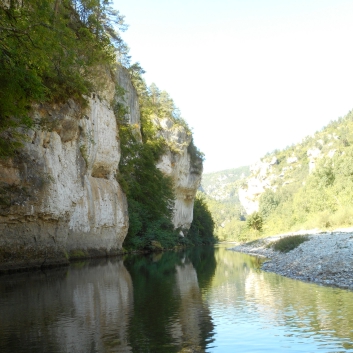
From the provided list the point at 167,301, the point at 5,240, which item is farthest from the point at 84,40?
the point at 167,301

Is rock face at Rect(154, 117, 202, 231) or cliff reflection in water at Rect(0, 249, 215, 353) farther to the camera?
rock face at Rect(154, 117, 202, 231)

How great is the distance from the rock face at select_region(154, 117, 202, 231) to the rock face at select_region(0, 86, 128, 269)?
2210 cm

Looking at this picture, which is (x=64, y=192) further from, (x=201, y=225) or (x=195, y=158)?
(x=201, y=225)

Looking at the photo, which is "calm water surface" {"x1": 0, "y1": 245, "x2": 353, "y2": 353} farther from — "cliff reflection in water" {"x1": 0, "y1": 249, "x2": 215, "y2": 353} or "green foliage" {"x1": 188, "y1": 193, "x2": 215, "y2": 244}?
"green foliage" {"x1": 188, "y1": 193, "x2": 215, "y2": 244}

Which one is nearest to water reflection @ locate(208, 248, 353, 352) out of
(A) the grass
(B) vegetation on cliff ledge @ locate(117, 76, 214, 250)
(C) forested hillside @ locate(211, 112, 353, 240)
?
(A) the grass

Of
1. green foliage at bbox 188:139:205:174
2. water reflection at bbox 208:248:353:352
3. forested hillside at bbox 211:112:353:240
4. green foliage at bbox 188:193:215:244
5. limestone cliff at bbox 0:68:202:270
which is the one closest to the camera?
water reflection at bbox 208:248:353:352

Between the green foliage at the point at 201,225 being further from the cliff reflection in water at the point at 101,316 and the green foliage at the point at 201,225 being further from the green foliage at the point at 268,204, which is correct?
the cliff reflection in water at the point at 101,316

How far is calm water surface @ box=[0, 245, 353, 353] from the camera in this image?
705cm

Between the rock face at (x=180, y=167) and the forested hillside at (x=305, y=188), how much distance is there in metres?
15.2

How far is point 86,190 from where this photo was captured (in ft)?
94.0

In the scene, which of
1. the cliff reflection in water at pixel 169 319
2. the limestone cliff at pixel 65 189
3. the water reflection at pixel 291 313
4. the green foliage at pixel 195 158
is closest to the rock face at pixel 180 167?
the green foliage at pixel 195 158

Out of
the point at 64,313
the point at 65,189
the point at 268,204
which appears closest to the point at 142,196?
the point at 65,189

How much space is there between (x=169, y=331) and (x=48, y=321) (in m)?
2.91

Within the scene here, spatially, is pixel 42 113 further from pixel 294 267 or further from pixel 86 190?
pixel 294 267
